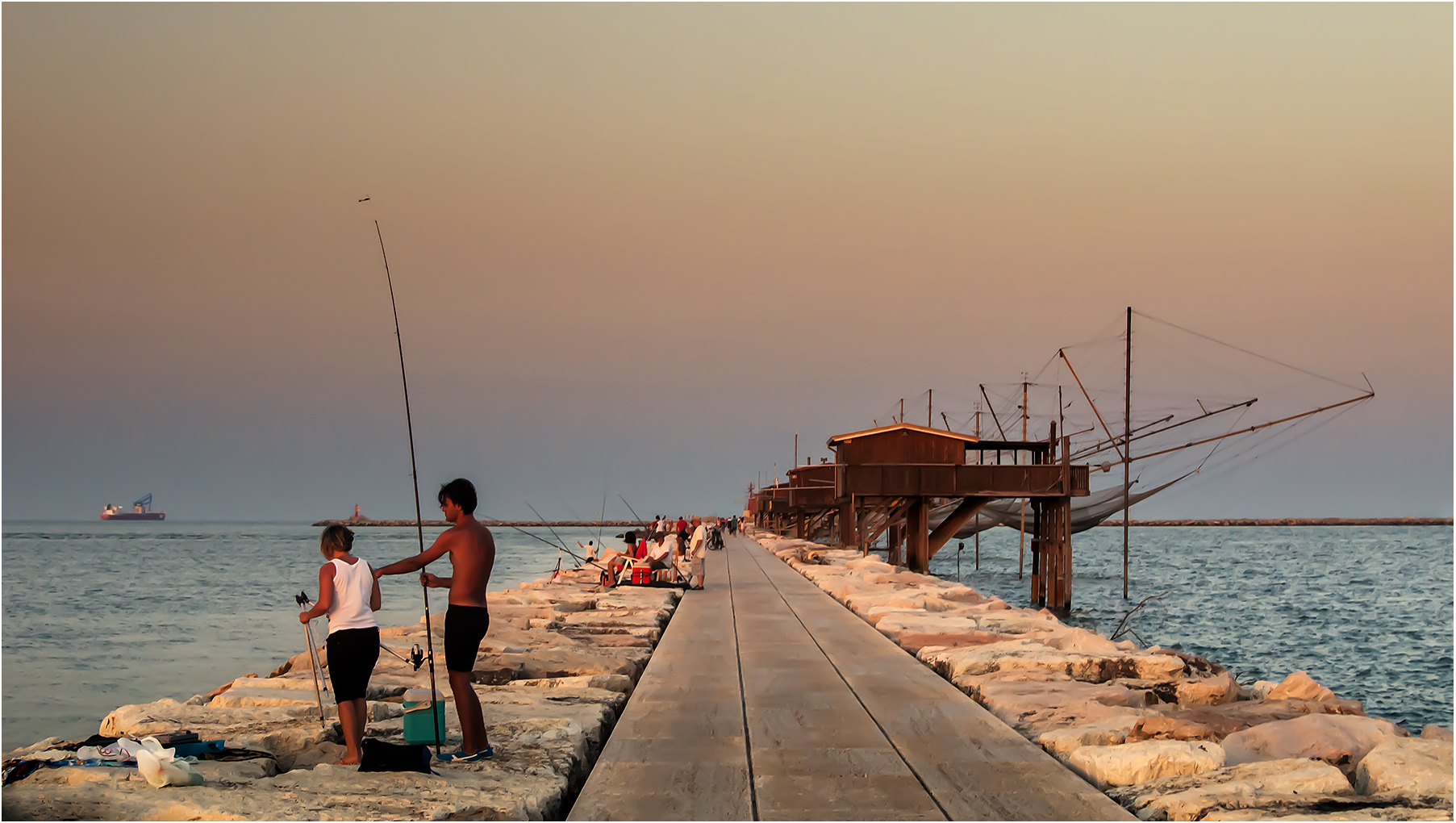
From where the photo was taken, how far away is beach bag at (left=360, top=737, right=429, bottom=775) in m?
6.70

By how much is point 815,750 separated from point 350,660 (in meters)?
3.21

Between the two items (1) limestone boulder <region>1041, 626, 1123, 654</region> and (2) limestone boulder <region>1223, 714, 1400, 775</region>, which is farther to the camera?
(1) limestone boulder <region>1041, 626, 1123, 654</region>

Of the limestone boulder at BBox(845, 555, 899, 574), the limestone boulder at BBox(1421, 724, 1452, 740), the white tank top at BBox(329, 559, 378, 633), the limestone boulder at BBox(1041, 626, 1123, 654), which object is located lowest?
the limestone boulder at BBox(1421, 724, 1452, 740)

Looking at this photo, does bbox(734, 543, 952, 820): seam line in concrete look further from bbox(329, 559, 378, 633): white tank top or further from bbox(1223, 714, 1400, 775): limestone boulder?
bbox(329, 559, 378, 633): white tank top

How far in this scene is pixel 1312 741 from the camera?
26.7ft

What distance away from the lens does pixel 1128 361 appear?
47281 mm

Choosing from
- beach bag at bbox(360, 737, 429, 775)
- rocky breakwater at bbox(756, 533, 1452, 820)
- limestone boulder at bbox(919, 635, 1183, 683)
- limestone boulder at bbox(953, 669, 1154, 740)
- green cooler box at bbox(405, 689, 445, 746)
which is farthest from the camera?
limestone boulder at bbox(919, 635, 1183, 683)

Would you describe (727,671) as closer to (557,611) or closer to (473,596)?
(473,596)

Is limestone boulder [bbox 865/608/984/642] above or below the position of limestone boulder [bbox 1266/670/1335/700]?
above

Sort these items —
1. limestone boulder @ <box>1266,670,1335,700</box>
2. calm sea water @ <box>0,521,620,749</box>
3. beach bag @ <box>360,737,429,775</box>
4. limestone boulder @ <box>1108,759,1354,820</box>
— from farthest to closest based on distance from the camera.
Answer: calm sea water @ <box>0,521,620,749</box>, limestone boulder @ <box>1266,670,1335,700</box>, beach bag @ <box>360,737,429,775</box>, limestone boulder @ <box>1108,759,1354,820</box>

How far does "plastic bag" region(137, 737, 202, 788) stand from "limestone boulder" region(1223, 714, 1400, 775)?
6.59 metres

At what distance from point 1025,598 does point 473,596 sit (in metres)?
42.3

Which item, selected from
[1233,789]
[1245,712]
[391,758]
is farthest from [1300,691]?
[391,758]

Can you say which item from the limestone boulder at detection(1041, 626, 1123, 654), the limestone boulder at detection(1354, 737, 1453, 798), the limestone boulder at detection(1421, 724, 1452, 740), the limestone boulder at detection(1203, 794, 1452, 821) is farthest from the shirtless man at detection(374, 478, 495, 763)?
the limestone boulder at detection(1421, 724, 1452, 740)
